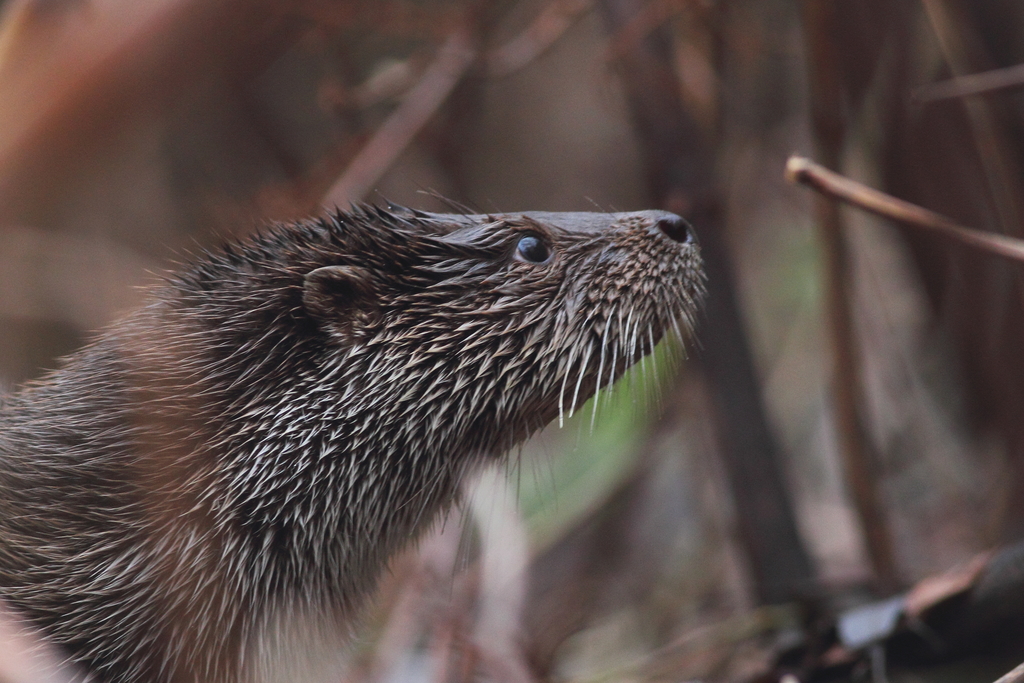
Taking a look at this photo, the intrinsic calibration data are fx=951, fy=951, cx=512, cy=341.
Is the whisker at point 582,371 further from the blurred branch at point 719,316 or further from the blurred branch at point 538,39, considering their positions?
the blurred branch at point 538,39

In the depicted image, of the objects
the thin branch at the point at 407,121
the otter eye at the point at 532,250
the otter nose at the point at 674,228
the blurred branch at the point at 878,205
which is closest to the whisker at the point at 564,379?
the otter eye at the point at 532,250

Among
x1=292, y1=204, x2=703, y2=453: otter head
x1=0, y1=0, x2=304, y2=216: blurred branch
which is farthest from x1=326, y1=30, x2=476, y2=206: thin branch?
x1=0, y1=0, x2=304, y2=216: blurred branch

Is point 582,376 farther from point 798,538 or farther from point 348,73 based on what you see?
point 348,73

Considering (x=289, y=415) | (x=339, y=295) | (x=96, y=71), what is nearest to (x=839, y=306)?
(x=339, y=295)

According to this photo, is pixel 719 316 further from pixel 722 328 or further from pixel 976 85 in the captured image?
pixel 976 85

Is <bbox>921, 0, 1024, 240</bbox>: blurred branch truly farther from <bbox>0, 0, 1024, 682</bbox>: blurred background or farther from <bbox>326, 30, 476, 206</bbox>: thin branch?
<bbox>326, 30, 476, 206</bbox>: thin branch
